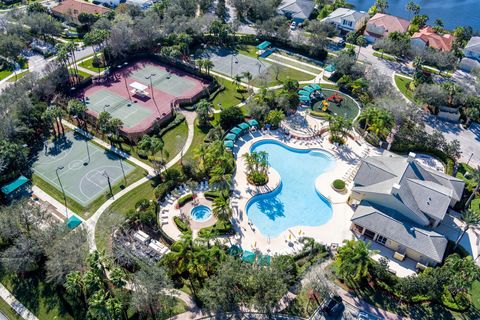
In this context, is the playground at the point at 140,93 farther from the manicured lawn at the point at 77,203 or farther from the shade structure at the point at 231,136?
the shade structure at the point at 231,136

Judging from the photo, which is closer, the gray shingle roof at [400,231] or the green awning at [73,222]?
the gray shingle roof at [400,231]

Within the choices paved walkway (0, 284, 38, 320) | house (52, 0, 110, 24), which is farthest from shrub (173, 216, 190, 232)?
house (52, 0, 110, 24)

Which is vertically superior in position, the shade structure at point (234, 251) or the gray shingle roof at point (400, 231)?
the gray shingle roof at point (400, 231)

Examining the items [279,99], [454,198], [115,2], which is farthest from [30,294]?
[115,2]

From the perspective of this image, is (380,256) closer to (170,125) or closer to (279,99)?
(279,99)

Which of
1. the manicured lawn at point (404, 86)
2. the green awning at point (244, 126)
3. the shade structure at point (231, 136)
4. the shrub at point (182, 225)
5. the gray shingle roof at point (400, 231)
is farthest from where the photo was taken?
the manicured lawn at point (404, 86)

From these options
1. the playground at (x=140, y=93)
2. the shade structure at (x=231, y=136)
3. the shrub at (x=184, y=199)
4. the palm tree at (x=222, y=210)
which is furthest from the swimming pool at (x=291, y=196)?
the playground at (x=140, y=93)

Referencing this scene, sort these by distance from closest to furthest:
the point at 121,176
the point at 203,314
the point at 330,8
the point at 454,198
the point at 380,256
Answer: the point at 203,314 → the point at 380,256 → the point at 454,198 → the point at 121,176 → the point at 330,8

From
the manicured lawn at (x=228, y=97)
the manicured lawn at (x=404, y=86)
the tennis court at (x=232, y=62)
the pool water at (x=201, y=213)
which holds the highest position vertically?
the manicured lawn at (x=404, y=86)
